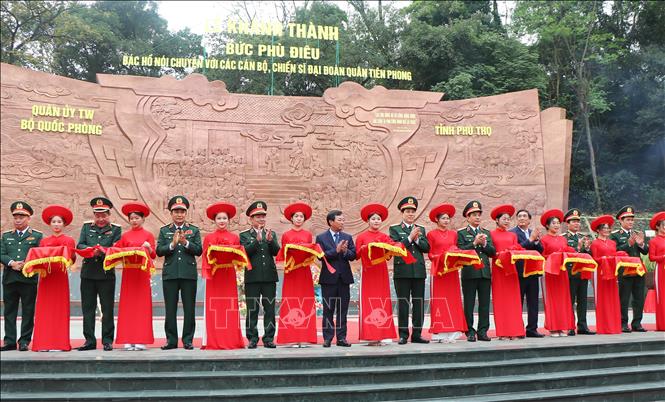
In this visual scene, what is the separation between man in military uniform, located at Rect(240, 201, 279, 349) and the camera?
19.6 ft

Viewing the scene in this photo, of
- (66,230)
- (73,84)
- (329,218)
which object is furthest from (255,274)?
(73,84)

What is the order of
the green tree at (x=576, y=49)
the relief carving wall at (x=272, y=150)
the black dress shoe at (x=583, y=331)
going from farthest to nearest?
the green tree at (x=576, y=49)
the relief carving wall at (x=272, y=150)
the black dress shoe at (x=583, y=331)

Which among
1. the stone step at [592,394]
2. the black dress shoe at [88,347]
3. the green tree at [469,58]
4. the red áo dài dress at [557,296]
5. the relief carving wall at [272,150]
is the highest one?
the green tree at [469,58]

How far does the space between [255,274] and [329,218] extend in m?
0.98

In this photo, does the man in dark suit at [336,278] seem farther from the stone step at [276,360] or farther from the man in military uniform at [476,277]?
the man in military uniform at [476,277]

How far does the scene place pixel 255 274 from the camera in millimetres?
6023

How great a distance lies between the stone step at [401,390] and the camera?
4723mm

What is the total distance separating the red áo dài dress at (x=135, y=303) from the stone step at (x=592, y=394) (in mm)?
2735

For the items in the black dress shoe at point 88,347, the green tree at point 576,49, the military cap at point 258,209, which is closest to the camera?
the black dress shoe at point 88,347

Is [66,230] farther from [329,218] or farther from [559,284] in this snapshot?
[559,284]

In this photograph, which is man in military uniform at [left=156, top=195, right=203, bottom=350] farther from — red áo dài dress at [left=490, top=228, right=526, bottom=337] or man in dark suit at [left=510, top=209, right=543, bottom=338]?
man in dark suit at [left=510, top=209, right=543, bottom=338]

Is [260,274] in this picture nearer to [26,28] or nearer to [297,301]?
[297,301]

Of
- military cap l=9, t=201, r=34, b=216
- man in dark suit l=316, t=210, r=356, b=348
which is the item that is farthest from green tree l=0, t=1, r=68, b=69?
man in dark suit l=316, t=210, r=356, b=348

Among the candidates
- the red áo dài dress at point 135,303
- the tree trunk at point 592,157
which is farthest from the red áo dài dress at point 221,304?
the tree trunk at point 592,157
